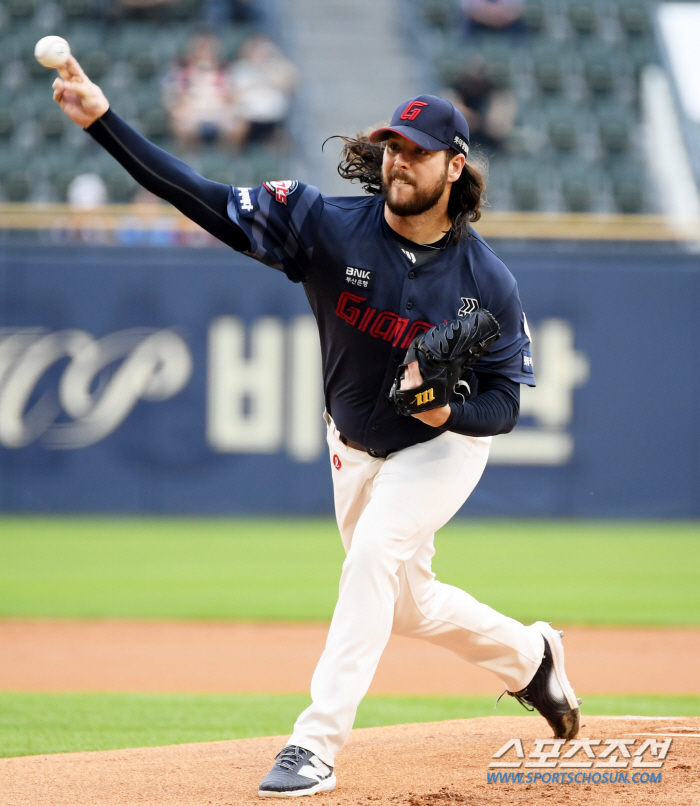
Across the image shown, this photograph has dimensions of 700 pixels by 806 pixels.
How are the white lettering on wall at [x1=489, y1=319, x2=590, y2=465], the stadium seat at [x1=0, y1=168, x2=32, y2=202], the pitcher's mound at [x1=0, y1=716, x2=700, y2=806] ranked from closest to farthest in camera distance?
the pitcher's mound at [x1=0, y1=716, x2=700, y2=806] < the white lettering on wall at [x1=489, y1=319, x2=590, y2=465] < the stadium seat at [x1=0, y1=168, x2=32, y2=202]

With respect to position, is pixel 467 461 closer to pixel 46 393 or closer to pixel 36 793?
pixel 36 793

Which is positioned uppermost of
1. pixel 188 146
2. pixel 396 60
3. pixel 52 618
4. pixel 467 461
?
pixel 396 60

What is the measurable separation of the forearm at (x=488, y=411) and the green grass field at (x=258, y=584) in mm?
1565

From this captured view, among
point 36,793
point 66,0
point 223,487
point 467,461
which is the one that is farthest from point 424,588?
point 66,0

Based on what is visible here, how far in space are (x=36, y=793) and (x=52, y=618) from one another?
3.98 meters

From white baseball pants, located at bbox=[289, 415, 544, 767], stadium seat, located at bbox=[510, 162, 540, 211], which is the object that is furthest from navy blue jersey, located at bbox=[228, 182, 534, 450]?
stadium seat, located at bbox=[510, 162, 540, 211]

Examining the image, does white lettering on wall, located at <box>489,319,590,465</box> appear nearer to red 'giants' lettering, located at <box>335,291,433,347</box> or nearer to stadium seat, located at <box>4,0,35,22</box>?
stadium seat, located at <box>4,0,35,22</box>

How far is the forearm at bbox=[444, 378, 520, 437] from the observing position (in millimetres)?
3447

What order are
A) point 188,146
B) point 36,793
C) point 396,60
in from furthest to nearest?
point 396,60
point 188,146
point 36,793

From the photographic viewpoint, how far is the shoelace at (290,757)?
321cm

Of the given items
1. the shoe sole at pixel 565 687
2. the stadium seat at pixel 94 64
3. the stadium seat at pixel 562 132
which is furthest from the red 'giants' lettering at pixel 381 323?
the stadium seat at pixel 562 132

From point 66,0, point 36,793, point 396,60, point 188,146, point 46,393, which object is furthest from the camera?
point 396,60

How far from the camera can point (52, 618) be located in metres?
7.11

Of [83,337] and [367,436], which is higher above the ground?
[83,337]
